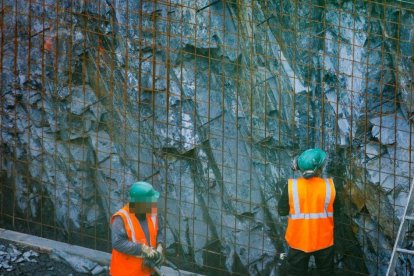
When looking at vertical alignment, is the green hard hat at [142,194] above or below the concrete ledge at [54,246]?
above

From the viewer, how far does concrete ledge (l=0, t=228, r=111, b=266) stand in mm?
10977

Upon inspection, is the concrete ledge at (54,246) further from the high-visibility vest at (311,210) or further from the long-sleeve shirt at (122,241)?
the high-visibility vest at (311,210)

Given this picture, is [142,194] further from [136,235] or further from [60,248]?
[60,248]

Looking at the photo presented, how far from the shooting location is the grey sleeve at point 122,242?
9.12 m

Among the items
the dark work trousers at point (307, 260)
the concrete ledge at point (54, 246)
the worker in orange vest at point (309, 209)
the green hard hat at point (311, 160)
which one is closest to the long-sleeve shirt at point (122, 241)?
the worker in orange vest at point (309, 209)

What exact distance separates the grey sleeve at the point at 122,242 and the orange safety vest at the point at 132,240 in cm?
4

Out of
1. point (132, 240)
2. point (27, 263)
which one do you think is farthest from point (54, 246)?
point (132, 240)

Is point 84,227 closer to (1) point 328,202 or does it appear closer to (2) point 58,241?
(2) point 58,241

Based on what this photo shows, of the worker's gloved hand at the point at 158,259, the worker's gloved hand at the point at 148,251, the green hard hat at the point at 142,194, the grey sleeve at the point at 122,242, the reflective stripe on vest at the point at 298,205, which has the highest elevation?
the green hard hat at the point at 142,194

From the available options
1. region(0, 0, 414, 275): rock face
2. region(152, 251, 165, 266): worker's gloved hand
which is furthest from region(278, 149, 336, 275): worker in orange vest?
region(152, 251, 165, 266): worker's gloved hand

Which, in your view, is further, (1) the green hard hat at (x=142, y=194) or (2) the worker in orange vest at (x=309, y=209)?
(2) the worker in orange vest at (x=309, y=209)

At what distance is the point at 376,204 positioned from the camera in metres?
10.4

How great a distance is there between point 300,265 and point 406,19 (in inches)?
94.6

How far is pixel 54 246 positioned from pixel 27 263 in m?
0.37
